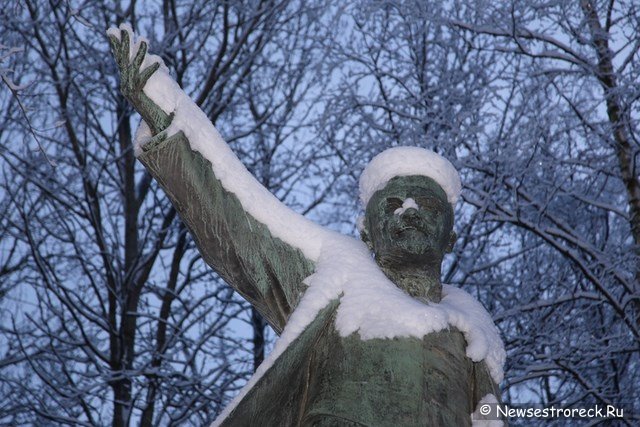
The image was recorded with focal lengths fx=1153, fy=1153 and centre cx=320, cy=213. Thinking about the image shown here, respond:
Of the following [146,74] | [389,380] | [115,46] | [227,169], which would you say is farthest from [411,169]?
[115,46]

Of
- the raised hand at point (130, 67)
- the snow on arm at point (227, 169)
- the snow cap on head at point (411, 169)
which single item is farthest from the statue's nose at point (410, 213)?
the raised hand at point (130, 67)

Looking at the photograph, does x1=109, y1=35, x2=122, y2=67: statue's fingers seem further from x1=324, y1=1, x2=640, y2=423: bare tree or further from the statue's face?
x1=324, y1=1, x2=640, y2=423: bare tree

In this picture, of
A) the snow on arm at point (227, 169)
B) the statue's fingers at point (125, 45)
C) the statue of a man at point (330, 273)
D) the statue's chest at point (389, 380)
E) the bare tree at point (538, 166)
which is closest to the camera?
the statue's chest at point (389, 380)

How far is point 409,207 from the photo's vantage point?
3727 millimetres

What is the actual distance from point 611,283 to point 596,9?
1998 millimetres

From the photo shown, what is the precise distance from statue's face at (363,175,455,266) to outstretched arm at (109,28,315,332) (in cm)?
26

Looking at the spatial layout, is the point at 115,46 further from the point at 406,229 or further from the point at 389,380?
the point at 389,380

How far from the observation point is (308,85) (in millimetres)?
10531

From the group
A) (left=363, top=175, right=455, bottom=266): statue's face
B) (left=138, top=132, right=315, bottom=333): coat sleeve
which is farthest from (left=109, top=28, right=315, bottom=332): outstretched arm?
(left=363, top=175, right=455, bottom=266): statue's face

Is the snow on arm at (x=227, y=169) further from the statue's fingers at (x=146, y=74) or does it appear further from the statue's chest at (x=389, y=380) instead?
the statue's chest at (x=389, y=380)

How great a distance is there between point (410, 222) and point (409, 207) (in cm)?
5

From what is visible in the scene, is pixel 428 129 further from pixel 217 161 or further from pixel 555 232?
pixel 217 161

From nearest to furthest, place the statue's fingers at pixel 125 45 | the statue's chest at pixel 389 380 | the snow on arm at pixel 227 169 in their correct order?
the statue's chest at pixel 389 380, the statue's fingers at pixel 125 45, the snow on arm at pixel 227 169

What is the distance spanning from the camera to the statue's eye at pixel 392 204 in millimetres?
3787
